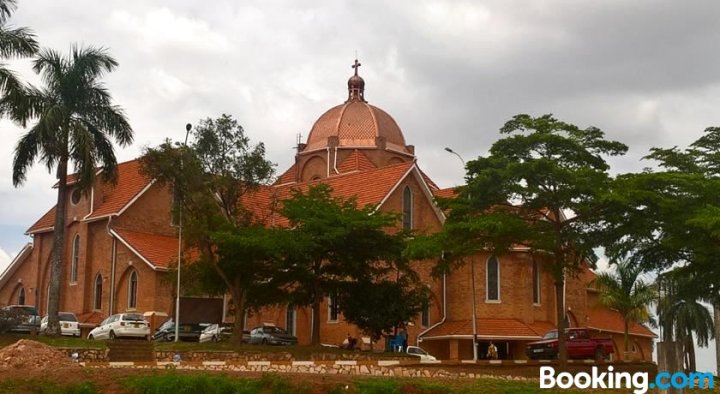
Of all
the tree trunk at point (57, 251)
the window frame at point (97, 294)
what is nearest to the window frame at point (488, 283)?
the window frame at point (97, 294)

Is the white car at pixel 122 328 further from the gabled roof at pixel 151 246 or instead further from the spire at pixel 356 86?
the spire at pixel 356 86

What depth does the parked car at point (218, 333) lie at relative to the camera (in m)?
39.5

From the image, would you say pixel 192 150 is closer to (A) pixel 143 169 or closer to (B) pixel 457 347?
(A) pixel 143 169

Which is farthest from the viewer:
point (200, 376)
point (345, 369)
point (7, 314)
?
point (7, 314)

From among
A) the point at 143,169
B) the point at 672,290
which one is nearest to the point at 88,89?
the point at 143,169

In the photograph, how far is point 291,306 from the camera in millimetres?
41000

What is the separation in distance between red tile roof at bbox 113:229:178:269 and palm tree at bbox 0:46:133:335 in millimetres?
10221

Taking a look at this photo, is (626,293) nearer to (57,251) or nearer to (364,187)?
(364,187)

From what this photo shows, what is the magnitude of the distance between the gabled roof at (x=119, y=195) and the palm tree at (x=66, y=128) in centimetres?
1151

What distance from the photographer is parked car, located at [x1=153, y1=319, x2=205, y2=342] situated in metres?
40.2

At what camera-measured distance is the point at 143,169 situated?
3522 cm

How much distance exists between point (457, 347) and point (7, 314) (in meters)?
21.5

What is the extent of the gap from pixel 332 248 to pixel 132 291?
1477 cm

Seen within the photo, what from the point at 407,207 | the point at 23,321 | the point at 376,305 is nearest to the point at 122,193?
the point at 23,321
